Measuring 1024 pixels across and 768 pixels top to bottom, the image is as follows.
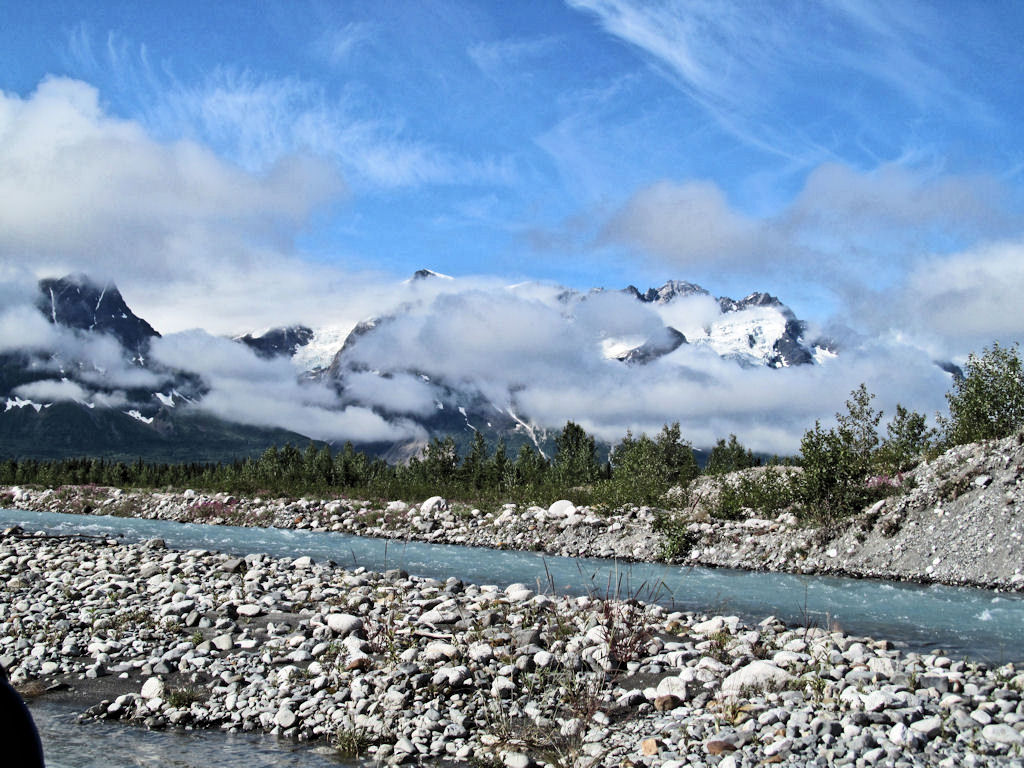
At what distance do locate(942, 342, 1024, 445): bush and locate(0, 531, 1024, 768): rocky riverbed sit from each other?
134 feet

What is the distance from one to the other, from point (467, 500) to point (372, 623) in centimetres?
5674

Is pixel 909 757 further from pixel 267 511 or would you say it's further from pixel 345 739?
pixel 267 511

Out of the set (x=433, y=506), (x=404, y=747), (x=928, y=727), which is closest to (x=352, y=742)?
(x=404, y=747)

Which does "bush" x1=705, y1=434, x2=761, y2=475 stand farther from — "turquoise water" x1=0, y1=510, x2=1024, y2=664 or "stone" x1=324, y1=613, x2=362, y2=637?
"stone" x1=324, y1=613, x2=362, y2=637

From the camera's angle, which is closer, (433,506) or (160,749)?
(160,749)

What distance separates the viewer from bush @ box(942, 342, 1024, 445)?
49500mm

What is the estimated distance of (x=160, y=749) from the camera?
10273 millimetres

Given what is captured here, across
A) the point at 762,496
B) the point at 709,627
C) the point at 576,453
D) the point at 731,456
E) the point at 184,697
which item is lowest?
the point at 184,697

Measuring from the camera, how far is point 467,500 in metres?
71.9

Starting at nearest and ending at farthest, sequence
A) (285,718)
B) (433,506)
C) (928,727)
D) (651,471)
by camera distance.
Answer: (928,727), (285,718), (651,471), (433,506)

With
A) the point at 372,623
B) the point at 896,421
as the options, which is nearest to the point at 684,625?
the point at 372,623

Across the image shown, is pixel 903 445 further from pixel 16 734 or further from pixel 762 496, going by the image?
pixel 16 734

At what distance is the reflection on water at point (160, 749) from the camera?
9773mm

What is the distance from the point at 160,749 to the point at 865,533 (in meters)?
32.4
